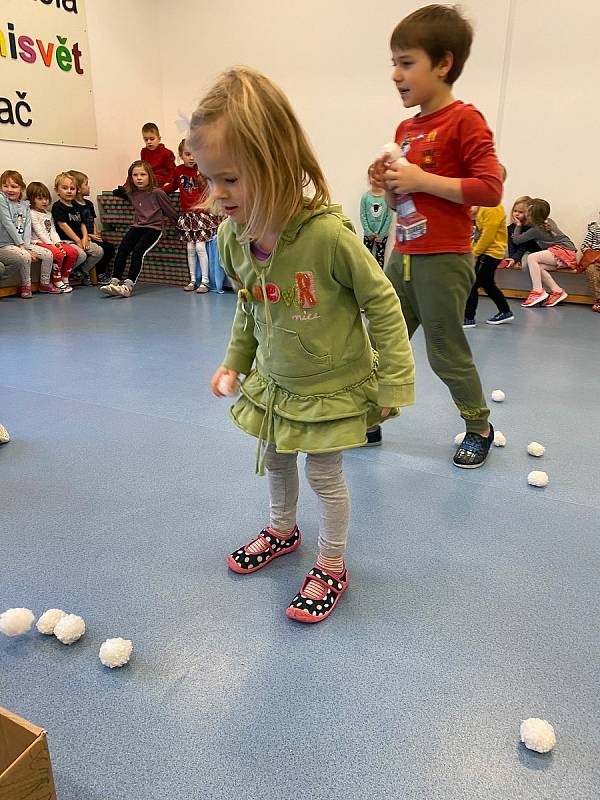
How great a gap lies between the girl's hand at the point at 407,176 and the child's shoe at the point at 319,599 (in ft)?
3.28

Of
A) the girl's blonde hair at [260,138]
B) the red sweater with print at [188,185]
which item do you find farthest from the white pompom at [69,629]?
the red sweater with print at [188,185]

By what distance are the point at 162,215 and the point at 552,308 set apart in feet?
11.5

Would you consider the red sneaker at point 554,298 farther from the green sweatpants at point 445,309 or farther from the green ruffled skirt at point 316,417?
the green ruffled skirt at point 316,417

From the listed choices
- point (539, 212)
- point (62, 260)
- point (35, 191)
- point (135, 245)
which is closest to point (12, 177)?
point (35, 191)

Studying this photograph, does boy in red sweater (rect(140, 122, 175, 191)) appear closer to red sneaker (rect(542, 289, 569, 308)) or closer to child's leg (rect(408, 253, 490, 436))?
red sneaker (rect(542, 289, 569, 308))

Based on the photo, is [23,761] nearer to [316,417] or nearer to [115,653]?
[115,653]

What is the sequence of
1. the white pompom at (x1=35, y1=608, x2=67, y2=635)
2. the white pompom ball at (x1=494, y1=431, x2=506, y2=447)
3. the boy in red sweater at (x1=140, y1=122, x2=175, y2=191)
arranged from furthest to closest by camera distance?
the boy in red sweater at (x1=140, y1=122, x2=175, y2=191) < the white pompom ball at (x1=494, y1=431, x2=506, y2=447) < the white pompom at (x1=35, y1=608, x2=67, y2=635)

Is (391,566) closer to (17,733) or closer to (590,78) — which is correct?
(17,733)

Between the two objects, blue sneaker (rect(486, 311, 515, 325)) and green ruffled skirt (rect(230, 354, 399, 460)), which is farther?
blue sneaker (rect(486, 311, 515, 325))

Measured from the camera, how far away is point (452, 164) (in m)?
1.61

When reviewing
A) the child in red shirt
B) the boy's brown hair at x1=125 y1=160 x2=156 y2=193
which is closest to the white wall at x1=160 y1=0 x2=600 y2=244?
the child in red shirt

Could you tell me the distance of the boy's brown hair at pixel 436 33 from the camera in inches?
57.4

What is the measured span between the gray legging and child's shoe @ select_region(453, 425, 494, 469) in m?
0.72

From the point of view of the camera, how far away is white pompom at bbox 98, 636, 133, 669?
107 cm
